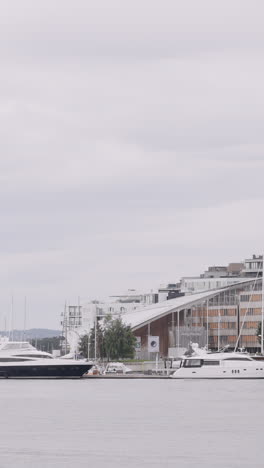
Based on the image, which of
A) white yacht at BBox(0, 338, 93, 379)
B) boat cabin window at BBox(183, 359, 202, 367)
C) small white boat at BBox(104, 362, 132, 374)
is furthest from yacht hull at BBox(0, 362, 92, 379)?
small white boat at BBox(104, 362, 132, 374)

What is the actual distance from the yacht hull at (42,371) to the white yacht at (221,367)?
11.2 metres

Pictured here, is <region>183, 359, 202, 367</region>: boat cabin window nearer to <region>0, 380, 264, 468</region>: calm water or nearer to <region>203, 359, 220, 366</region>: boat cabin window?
<region>203, 359, 220, 366</region>: boat cabin window

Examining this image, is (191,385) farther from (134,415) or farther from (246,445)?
(246,445)

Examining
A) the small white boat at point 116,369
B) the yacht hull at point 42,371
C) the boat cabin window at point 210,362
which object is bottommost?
the yacht hull at point 42,371

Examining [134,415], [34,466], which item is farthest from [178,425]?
[34,466]

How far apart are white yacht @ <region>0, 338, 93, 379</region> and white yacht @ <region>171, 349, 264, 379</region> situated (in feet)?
36.6

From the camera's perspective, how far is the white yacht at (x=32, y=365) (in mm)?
163500

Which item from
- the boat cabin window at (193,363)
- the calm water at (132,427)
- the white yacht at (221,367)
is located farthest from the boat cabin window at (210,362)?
the calm water at (132,427)

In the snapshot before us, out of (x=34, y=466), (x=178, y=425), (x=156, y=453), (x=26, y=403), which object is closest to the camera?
(x=34, y=466)

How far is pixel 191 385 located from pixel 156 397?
27.5m

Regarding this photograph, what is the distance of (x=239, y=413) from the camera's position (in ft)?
316

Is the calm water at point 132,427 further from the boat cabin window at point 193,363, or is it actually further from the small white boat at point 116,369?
the small white boat at point 116,369

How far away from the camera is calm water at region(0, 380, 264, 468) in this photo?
2559 inches

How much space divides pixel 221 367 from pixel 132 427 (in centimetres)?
8067
